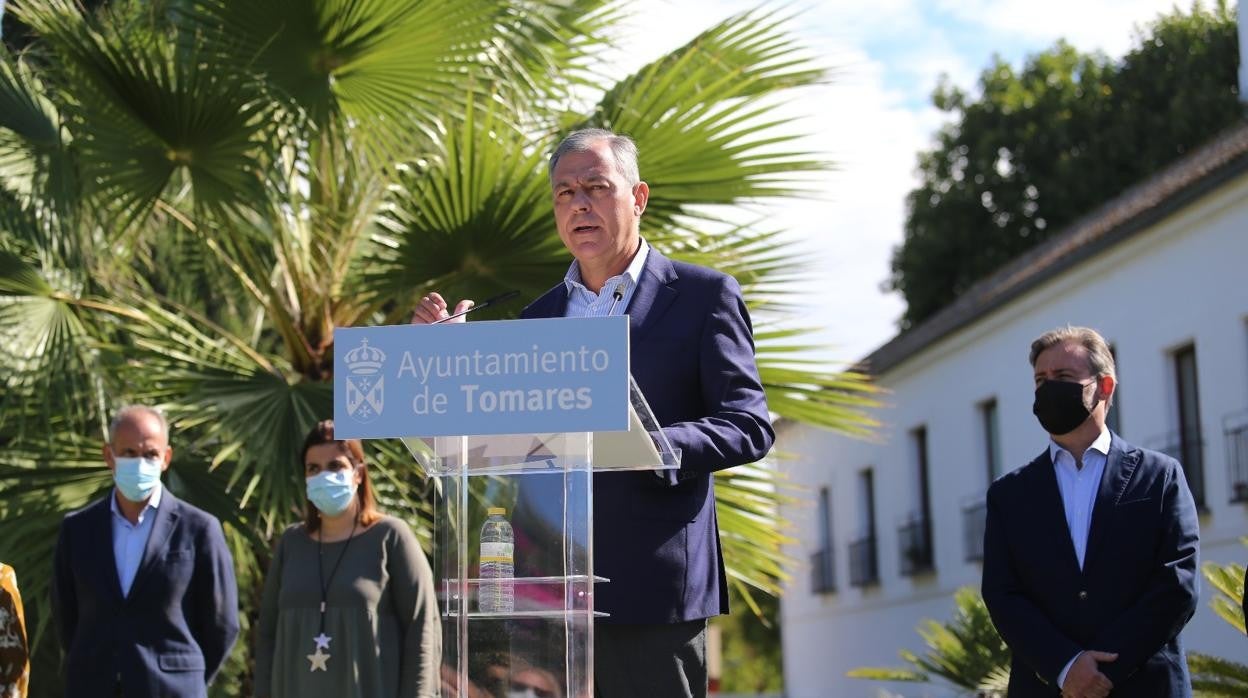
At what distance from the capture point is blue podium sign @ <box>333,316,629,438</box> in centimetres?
331

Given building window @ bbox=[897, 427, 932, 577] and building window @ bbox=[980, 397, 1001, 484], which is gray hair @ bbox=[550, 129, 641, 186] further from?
building window @ bbox=[897, 427, 932, 577]

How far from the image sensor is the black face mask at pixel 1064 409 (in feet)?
16.8

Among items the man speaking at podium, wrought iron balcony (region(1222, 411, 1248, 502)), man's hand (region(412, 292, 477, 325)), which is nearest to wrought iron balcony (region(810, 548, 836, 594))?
wrought iron balcony (region(1222, 411, 1248, 502))

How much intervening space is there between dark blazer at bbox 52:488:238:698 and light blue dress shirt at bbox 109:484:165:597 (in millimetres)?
20

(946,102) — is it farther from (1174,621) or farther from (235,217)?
(1174,621)

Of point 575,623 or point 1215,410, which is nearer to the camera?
point 575,623

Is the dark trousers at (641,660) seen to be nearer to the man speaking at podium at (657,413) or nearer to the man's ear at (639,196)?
the man speaking at podium at (657,413)

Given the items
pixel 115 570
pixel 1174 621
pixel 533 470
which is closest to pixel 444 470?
pixel 533 470

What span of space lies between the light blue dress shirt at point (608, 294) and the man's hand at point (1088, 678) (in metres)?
1.75

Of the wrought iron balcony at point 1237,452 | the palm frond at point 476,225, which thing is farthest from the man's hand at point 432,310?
the wrought iron balcony at point 1237,452

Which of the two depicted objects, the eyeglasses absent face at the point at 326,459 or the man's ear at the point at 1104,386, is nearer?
the man's ear at the point at 1104,386

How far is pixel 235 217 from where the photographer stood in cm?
1044

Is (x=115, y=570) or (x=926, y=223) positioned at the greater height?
(x=926, y=223)

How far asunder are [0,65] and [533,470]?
22.5 ft
